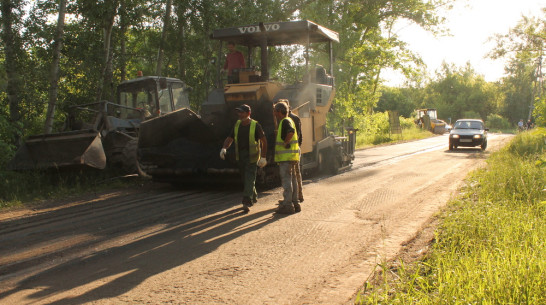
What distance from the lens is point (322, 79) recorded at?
11.3 meters

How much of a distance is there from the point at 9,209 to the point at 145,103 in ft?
19.0

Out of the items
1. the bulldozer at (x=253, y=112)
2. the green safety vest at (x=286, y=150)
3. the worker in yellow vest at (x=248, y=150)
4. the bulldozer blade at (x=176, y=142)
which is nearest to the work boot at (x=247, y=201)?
the worker in yellow vest at (x=248, y=150)

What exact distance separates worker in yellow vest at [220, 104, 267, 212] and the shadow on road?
2.44 feet

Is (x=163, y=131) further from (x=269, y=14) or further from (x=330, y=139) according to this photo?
(x=269, y=14)

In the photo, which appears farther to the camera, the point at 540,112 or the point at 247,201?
the point at 540,112

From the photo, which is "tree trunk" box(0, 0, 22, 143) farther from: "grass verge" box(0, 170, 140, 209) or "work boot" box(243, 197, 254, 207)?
"work boot" box(243, 197, 254, 207)

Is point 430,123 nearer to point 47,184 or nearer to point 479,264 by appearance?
point 47,184

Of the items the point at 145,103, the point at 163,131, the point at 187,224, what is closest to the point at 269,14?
the point at 145,103

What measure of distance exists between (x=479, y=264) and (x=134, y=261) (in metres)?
3.31

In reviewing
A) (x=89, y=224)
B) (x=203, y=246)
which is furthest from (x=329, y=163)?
(x=203, y=246)

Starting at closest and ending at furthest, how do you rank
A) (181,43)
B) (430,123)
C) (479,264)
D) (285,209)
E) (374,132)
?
(479,264)
(285,209)
(181,43)
(374,132)
(430,123)

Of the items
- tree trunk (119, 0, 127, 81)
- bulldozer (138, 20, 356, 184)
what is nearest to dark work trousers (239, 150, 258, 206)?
bulldozer (138, 20, 356, 184)

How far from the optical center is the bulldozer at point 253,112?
9641 mm

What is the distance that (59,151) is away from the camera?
32.7ft
